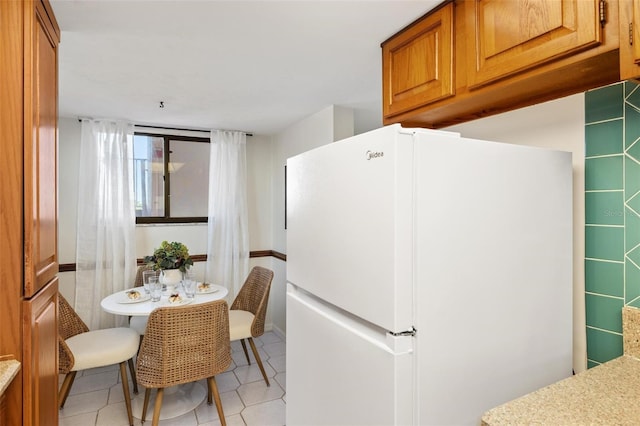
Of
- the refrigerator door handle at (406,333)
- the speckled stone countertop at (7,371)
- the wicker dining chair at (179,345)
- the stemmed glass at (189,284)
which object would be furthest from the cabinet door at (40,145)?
the stemmed glass at (189,284)

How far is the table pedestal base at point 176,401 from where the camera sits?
2.49m

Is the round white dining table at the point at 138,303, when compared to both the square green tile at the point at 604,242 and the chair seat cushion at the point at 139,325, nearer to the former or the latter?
the chair seat cushion at the point at 139,325

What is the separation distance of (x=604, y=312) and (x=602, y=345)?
4.7 inches

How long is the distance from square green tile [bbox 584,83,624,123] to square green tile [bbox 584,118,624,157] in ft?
0.08

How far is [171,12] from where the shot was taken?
147 cm

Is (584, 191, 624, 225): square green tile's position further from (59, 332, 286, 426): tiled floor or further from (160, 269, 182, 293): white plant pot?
(160, 269, 182, 293): white plant pot

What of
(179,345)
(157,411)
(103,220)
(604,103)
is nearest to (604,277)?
(604,103)

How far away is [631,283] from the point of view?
1258 mm

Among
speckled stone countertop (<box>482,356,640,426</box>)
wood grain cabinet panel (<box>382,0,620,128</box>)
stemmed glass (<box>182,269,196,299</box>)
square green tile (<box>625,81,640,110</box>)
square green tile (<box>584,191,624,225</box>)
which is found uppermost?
wood grain cabinet panel (<box>382,0,620,128</box>)

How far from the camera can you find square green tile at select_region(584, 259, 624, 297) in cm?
129

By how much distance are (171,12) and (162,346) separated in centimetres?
169

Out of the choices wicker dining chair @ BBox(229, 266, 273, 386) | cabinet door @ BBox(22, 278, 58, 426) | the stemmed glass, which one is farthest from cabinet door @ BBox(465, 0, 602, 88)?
the stemmed glass

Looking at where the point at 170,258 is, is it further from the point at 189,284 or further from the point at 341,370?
the point at 341,370

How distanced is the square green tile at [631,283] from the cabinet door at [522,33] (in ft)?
2.48
